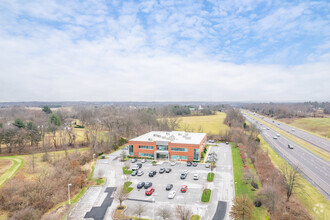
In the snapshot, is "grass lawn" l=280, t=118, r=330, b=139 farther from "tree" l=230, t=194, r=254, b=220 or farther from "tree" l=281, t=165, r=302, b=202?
"tree" l=230, t=194, r=254, b=220

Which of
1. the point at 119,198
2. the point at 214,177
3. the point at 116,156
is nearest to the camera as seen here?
the point at 119,198

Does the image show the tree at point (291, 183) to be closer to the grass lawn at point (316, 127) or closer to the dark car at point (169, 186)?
the dark car at point (169, 186)

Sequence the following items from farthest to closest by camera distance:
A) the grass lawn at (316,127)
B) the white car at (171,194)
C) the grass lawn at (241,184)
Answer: the grass lawn at (316,127) < the white car at (171,194) < the grass lawn at (241,184)

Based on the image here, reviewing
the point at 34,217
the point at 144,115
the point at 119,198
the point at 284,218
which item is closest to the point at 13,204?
the point at 34,217

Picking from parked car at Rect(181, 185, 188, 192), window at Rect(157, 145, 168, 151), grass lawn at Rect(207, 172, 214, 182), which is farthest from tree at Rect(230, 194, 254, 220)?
window at Rect(157, 145, 168, 151)

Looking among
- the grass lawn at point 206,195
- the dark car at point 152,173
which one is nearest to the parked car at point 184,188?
the grass lawn at point 206,195

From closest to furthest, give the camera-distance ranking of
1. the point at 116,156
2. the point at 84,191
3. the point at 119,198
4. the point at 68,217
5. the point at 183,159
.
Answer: the point at 68,217 → the point at 119,198 → the point at 84,191 → the point at 183,159 → the point at 116,156

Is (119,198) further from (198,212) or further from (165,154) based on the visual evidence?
(165,154)

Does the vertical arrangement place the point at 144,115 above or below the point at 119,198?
above
